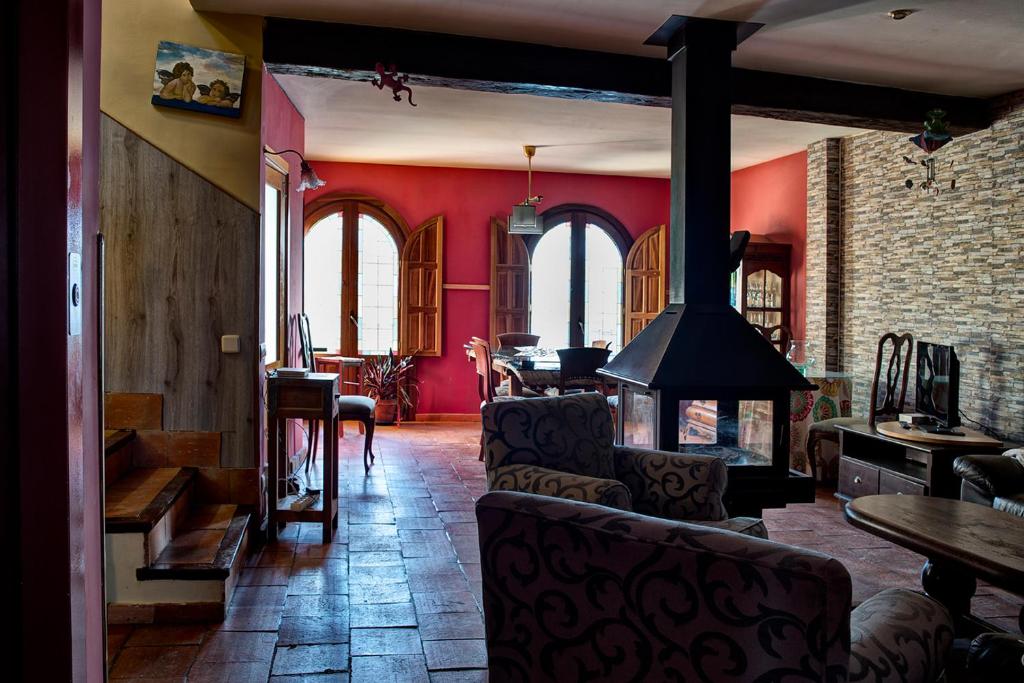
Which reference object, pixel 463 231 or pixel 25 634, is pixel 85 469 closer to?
pixel 25 634

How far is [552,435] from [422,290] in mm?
5917

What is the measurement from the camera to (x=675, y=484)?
2980 millimetres

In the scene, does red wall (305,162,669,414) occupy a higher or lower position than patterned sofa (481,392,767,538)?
higher

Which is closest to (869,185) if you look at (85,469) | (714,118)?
(714,118)

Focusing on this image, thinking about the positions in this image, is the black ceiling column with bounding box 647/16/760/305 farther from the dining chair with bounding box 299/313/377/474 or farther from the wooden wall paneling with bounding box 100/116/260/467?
the dining chair with bounding box 299/313/377/474

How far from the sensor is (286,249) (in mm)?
5344

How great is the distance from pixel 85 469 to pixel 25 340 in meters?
0.44

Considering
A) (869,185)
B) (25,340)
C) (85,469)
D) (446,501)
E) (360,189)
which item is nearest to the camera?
(25,340)

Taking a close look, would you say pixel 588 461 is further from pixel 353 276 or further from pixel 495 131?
pixel 353 276

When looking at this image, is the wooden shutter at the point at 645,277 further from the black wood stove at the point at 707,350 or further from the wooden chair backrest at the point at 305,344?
the black wood stove at the point at 707,350

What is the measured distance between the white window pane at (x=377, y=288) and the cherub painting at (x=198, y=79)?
451 cm

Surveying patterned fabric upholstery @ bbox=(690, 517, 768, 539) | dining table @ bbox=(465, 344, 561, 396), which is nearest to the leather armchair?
patterned fabric upholstery @ bbox=(690, 517, 768, 539)

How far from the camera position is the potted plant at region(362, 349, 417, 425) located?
836 centimetres

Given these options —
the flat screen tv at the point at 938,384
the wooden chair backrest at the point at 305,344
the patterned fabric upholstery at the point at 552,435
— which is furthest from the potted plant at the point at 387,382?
the patterned fabric upholstery at the point at 552,435
